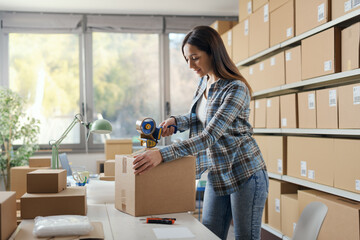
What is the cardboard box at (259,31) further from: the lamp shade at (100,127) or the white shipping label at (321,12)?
the lamp shade at (100,127)

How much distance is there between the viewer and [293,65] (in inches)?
115

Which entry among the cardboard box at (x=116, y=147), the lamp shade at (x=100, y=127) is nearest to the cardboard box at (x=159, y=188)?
the lamp shade at (x=100, y=127)

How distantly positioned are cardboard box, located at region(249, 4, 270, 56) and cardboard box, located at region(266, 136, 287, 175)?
821 mm

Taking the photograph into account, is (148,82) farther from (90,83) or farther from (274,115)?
(274,115)

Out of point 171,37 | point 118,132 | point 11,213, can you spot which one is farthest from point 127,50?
point 11,213

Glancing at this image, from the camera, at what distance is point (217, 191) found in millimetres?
1610

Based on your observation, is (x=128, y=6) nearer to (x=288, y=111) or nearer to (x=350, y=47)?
(x=288, y=111)

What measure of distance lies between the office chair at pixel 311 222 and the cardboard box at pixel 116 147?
3.27m

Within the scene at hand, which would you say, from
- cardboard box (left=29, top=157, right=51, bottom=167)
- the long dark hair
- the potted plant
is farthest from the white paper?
the potted plant

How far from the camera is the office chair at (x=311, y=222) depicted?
129 cm

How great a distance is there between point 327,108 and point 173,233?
5.39ft

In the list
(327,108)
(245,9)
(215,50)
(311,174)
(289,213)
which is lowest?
(289,213)

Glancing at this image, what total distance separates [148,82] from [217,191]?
3.81m

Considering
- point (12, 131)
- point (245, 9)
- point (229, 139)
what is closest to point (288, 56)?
point (245, 9)
